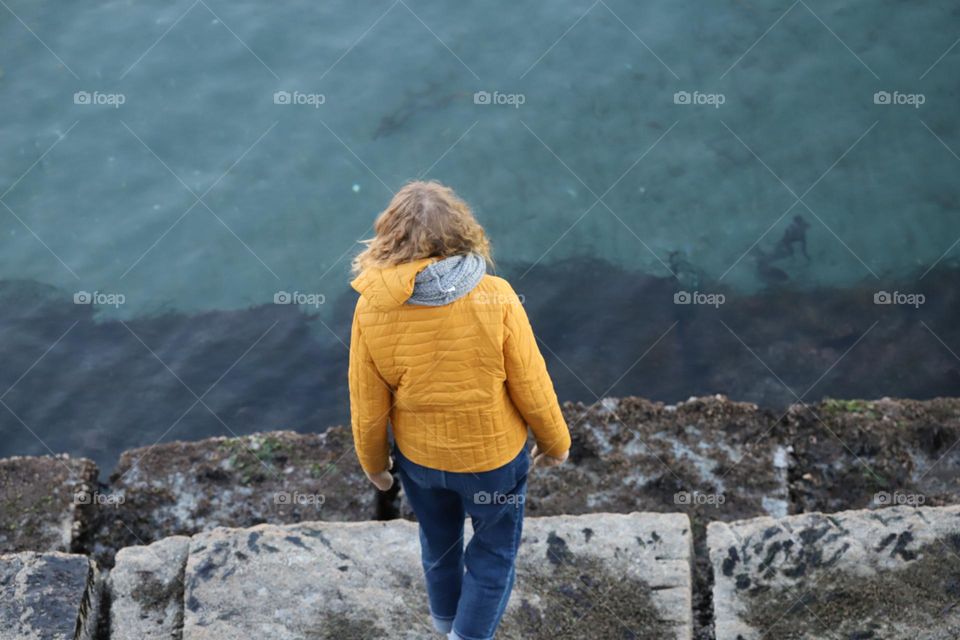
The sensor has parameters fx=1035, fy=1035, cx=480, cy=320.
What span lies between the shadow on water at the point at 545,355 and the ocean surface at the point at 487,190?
0.02 meters

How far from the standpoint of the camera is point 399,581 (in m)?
3.54

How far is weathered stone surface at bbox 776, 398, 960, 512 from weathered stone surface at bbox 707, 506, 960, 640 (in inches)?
23.3

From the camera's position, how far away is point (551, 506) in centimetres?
409

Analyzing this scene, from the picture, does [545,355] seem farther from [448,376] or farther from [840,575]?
[448,376]

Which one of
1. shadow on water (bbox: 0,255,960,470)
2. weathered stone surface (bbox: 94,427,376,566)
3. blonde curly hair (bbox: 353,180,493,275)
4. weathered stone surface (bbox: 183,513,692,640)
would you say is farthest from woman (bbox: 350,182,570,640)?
shadow on water (bbox: 0,255,960,470)

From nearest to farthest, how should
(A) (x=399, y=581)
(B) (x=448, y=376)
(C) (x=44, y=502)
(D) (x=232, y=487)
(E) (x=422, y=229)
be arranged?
(E) (x=422, y=229), (B) (x=448, y=376), (A) (x=399, y=581), (C) (x=44, y=502), (D) (x=232, y=487)

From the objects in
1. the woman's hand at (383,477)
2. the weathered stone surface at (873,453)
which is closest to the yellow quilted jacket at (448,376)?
the woman's hand at (383,477)

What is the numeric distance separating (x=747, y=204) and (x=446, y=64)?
231 cm

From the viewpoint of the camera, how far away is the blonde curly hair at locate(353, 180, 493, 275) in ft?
8.21

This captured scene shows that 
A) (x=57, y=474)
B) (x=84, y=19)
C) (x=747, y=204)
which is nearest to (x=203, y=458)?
(x=57, y=474)

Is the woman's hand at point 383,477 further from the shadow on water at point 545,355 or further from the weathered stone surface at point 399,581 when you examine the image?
the shadow on water at point 545,355

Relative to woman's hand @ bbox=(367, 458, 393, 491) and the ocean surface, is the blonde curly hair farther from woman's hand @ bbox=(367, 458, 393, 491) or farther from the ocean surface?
the ocean surface

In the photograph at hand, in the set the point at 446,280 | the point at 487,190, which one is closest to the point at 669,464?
the point at 446,280

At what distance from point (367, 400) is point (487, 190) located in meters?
3.91
